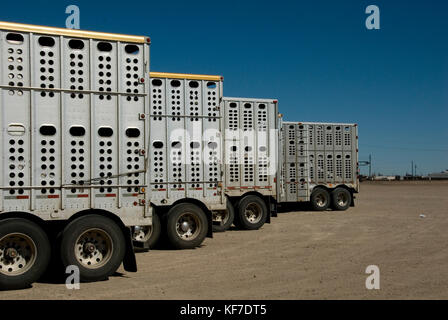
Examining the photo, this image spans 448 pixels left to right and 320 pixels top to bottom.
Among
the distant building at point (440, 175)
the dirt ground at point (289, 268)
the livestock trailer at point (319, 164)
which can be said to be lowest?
the distant building at point (440, 175)

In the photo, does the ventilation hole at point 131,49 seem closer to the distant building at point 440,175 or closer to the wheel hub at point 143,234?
the wheel hub at point 143,234

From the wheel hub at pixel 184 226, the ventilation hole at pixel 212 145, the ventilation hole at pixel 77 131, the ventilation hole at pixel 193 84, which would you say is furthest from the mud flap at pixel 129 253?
the ventilation hole at pixel 193 84

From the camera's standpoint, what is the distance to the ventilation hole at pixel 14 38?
27.9ft

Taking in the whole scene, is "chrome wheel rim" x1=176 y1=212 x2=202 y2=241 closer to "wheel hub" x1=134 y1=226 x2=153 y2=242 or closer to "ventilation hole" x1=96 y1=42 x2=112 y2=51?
"wheel hub" x1=134 y1=226 x2=153 y2=242

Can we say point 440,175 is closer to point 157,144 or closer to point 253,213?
point 253,213

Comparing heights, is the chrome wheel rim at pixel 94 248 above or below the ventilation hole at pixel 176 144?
below

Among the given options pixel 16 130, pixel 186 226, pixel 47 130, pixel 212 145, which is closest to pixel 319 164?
pixel 212 145

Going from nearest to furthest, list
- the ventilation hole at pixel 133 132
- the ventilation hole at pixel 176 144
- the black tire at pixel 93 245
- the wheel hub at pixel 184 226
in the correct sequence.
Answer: the black tire at pixel 93 245 → the ventilation hole at pixel 133 132 → the wheel hub at pixel 184 226 → the ventilation hole at pixel 176 144

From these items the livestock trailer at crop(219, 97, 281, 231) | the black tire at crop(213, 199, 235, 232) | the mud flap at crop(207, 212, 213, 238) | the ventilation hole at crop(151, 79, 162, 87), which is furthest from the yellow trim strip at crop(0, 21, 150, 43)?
the black tire at crop(213, 199, 235, 232)

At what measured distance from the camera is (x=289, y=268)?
33.6 ft

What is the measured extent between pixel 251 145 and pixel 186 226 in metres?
5.13

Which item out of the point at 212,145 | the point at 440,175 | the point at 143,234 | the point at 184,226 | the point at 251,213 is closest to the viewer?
the point at 143,234

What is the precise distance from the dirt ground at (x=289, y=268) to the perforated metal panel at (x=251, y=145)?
5.29 ft
